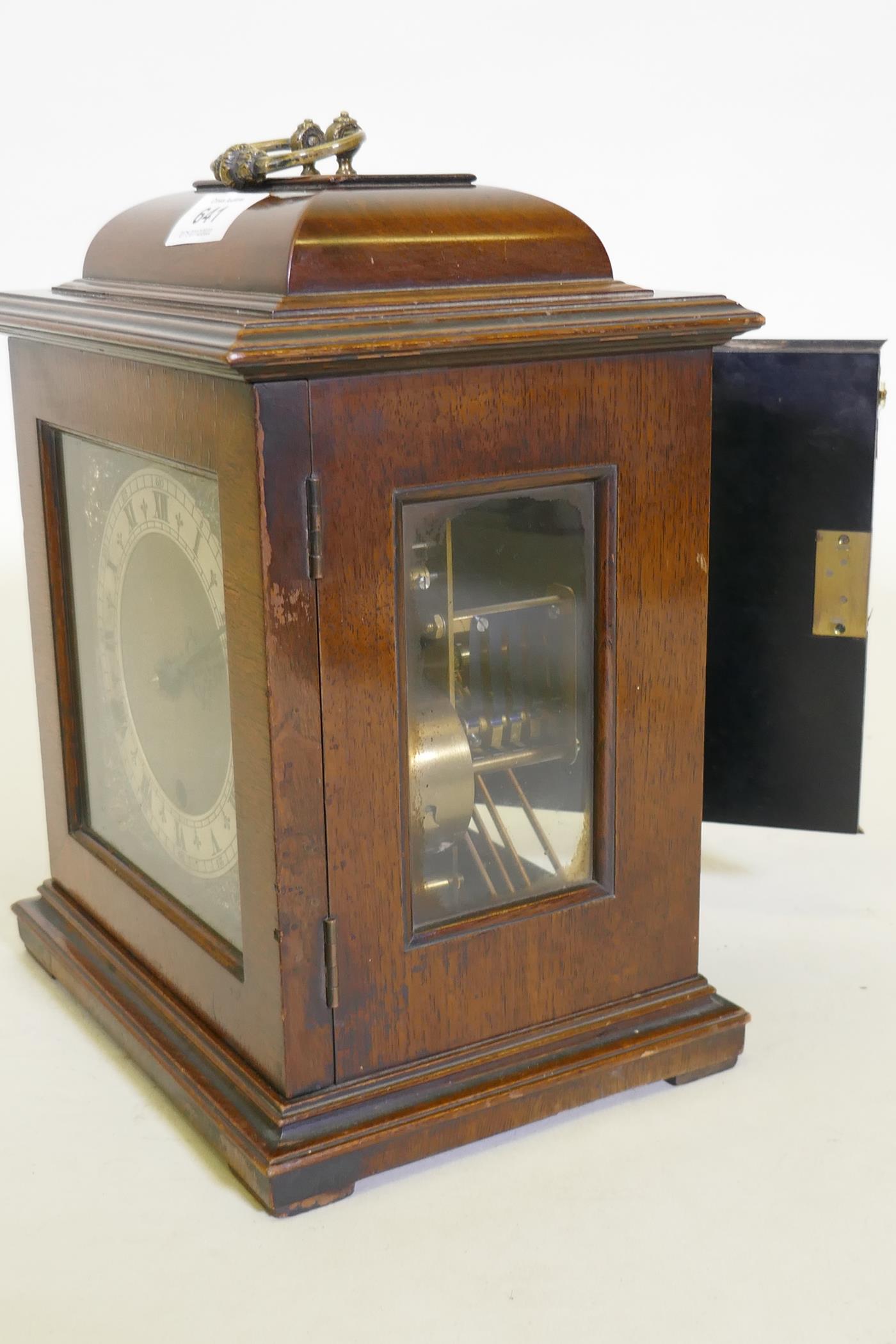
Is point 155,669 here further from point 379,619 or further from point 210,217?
point 210,217


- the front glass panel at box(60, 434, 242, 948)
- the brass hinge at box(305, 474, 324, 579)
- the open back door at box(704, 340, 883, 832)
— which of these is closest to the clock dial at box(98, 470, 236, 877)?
the front glass panel at box(60, 434, 242, 948)

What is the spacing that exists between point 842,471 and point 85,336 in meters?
1.00

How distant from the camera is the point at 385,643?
1640 mm

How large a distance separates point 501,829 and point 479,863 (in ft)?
0.22

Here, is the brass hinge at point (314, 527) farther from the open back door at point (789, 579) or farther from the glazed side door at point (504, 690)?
the open back door at point (789, 579)

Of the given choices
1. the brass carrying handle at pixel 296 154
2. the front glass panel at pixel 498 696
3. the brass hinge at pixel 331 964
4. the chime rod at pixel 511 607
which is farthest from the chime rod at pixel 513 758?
the brass carrying handle at pixel 296 154

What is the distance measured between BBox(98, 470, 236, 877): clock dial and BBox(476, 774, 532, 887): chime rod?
1.00 feet

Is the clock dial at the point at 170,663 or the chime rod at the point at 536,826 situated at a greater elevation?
the clock dial at the point at 170,663

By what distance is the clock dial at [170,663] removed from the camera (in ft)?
5.76

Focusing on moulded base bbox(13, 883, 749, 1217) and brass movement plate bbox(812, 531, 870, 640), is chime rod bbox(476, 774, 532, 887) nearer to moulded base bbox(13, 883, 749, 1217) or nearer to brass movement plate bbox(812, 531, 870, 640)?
moulded base bbox(13, 883, 749, 1217)

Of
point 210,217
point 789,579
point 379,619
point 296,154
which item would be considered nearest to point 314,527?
point 379,619

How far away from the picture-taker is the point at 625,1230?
5.41ft

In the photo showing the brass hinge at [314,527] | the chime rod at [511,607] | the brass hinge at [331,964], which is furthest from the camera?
the chime rod at [511,607]

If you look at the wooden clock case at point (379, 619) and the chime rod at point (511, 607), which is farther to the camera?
the chime rod at point (511, 607)
